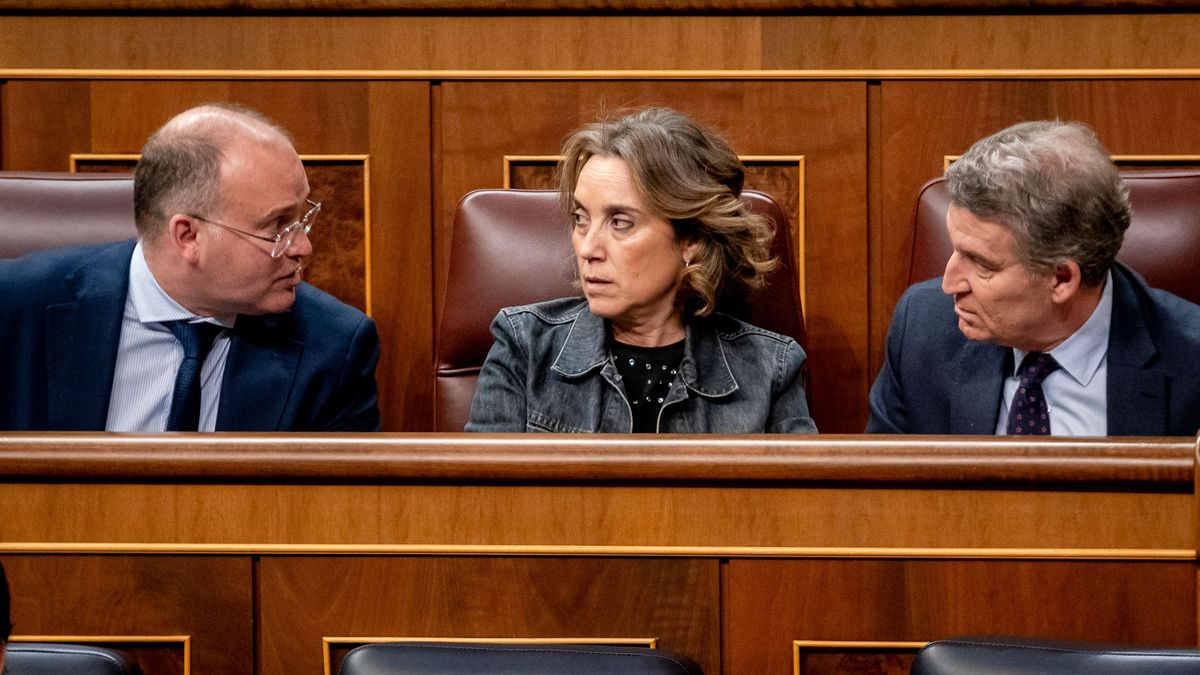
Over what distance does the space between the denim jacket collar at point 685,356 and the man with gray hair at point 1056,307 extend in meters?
0.19

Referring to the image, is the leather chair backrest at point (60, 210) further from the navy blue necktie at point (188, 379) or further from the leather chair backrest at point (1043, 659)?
the leather chair backrest at point (1043, 659)

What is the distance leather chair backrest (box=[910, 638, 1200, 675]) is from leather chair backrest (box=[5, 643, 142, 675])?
414mm

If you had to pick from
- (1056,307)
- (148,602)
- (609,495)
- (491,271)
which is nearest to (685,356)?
(491,271)

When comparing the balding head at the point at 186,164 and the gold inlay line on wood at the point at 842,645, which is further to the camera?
the balding head at the point at 186,164

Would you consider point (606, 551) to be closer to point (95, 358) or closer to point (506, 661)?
point (506, 661)

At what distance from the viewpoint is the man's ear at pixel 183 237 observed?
1.22 m

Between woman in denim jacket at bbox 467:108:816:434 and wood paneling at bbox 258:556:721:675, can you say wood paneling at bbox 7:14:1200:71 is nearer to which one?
woman in denim jacket at bbox 467:108:816:434

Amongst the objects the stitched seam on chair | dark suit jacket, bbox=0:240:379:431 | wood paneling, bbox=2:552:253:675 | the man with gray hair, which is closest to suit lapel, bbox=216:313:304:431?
dark suit jacket, bbox=0:240:379:431

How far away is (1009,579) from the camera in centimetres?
78

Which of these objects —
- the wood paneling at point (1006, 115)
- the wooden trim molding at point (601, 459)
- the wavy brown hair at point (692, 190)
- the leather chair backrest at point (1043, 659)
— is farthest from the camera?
the wood paneling at point (1006, 115)

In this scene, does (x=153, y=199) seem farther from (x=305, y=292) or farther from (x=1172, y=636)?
(x=1172, y=636)

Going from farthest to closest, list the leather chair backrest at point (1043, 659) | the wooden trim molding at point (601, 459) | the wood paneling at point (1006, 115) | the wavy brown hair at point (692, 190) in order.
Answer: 1. the wood paneling at point (1006, 115)
2. the wavy brown hair at point (692, 190)
3. the wooden trim molding at point (601, 459)
4. the leather chair backrest at point (1043, 659)

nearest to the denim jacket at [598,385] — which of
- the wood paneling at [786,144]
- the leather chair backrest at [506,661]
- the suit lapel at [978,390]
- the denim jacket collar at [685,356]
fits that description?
the denim jacket collar at [685,356]

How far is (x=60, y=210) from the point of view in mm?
1282
